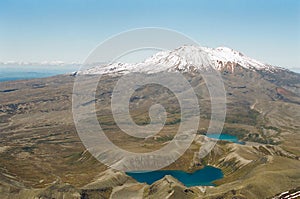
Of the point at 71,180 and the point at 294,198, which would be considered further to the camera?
the point at 71,180

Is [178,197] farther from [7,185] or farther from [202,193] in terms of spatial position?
[7,185]

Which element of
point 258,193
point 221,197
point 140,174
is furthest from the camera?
point 140,174

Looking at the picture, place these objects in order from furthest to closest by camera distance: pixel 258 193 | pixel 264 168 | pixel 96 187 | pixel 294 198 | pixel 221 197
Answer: pixel 264 168, pixel 96 187, pixel 258 193, pixel 221 197, pixel 294 198

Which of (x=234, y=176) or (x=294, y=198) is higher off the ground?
(x=294, y=198)

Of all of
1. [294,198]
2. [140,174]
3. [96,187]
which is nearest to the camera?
[294,198]

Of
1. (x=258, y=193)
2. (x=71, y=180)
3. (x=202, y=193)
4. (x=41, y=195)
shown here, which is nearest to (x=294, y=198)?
(x=258, y=193)

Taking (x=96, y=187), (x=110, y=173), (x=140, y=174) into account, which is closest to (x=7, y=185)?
(x=96, y=187)

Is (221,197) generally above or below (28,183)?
above

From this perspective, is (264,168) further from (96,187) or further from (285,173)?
(96,187)

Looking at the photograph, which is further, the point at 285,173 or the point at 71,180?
the point at 71,180
